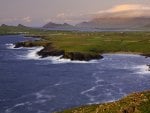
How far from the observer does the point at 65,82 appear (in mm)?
100188

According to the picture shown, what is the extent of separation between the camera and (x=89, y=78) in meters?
106

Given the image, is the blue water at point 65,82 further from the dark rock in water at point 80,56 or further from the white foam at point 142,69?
the dark rock in water at point 80,56

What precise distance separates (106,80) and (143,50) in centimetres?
6993

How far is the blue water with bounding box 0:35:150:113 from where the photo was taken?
77250 millimetres

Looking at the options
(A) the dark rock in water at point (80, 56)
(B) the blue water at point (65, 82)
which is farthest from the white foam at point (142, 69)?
(A) the dark rock in water at point (80, 56)

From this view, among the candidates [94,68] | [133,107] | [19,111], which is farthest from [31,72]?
[133,107]

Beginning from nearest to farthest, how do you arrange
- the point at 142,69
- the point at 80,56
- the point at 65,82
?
the point at 65,82 → the point at 142,69 → the point at 80,56

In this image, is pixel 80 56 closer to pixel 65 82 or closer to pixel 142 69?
pixel 142 69

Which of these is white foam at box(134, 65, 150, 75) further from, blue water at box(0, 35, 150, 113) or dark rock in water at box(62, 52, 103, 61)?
dark rock in water at box(62, 52, 103, 61)

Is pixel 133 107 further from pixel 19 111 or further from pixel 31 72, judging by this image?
pixel 31 72

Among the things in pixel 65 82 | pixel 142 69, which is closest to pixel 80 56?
pixel 142 69

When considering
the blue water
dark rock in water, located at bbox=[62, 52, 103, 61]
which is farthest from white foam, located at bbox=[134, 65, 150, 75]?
dark rock in water, located at bbox=[62, 52, 103, 61]

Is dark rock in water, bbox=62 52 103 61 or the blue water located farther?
dark rock in water, bbox=62 52 103 61

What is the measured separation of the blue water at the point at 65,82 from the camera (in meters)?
77.2
